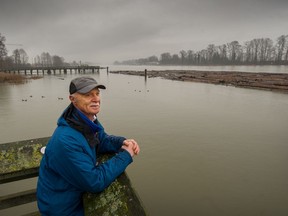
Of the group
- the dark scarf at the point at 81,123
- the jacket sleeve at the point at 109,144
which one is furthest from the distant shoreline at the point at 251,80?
the dark scarf at the point at 81,123

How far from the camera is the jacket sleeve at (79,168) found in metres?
1.62

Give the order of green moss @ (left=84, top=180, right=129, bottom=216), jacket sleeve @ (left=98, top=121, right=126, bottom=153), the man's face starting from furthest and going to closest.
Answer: jacket sleeve @ (left=98, top=121, right=126, bottom=153)
the man's face
green moss @ (left=84, top=180, right=129, bottom=216)

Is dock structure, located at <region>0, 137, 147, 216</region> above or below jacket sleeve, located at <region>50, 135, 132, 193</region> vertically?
below

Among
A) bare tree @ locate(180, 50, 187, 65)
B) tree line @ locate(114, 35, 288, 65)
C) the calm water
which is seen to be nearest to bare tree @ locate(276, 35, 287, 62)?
tree line @ locate(114, 35, 288, 65)

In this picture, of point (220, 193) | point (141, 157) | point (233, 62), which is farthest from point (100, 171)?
point (233, 62)

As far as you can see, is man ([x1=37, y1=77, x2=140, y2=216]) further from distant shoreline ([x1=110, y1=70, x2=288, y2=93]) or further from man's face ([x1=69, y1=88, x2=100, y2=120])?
distant shoreline ([x1=110, y1=70, x2=288, y2=93])

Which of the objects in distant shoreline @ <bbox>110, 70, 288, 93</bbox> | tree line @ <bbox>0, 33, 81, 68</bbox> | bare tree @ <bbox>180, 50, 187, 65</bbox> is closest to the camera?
distant shoreline @ <bbox>110, 70, 288, 93</bbox>

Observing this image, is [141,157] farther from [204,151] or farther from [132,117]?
[132,117]

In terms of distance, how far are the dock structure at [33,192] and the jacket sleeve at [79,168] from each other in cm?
9

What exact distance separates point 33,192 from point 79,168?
1411mm

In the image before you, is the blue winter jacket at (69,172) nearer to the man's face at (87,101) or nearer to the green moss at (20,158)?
the man's face at (87,101)

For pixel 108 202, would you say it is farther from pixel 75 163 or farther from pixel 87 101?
pixel 87 101

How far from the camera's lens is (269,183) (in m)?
4.75

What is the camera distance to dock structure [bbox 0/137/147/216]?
154cm
